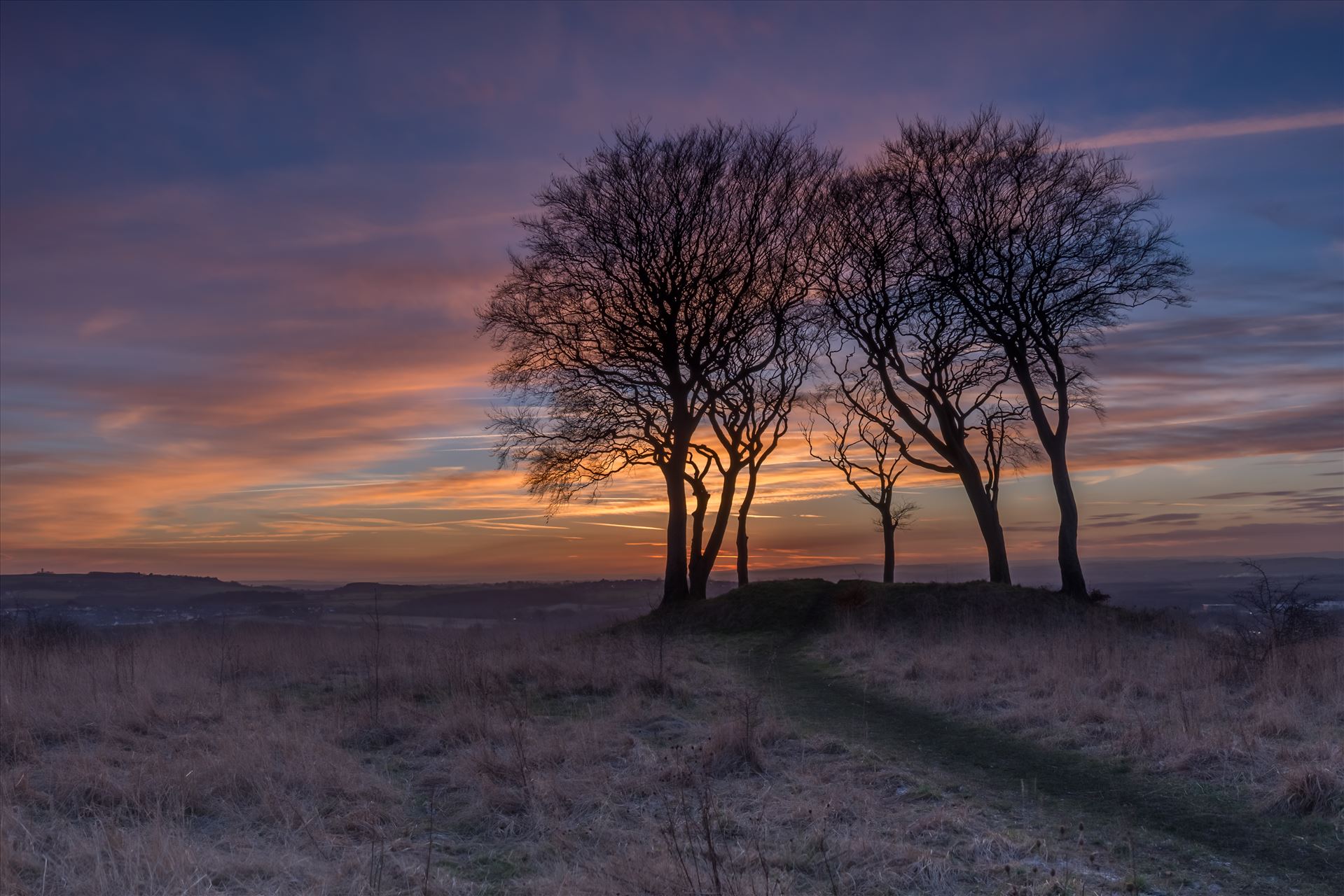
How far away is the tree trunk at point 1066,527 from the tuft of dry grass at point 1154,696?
6264 millimetres

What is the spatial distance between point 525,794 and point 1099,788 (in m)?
5.20

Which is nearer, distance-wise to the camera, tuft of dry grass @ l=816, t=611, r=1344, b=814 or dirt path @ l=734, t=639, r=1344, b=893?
dirt path @ l=734, t=639, r=1344, b=893

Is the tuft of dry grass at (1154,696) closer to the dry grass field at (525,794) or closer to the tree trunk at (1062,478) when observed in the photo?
the dry grass field at (525,794)

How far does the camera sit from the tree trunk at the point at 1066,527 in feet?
87.1

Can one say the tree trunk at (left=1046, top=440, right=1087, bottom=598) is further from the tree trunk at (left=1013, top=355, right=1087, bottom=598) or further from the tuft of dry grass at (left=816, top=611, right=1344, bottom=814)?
the tuft of dry grass at (left=816, top=611, right=1344, bottom=814)

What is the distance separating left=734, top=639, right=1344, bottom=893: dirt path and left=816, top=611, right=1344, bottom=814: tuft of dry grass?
0.33 m

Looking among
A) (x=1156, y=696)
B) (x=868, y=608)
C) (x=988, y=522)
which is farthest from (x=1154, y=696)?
(x=988, y=522)

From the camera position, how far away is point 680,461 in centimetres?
2941

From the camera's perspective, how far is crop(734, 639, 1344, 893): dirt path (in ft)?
22.0

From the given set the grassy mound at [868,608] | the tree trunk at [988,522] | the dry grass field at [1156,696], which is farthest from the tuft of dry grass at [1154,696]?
the tree trunk at [988,522]

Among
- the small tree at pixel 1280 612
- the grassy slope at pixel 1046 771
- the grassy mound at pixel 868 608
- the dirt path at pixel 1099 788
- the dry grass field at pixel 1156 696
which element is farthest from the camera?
the grassy mound at pixel 868 608

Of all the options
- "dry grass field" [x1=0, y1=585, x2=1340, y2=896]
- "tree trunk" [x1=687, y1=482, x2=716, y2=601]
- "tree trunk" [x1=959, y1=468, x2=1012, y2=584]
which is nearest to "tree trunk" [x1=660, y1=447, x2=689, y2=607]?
"tree trunk" [x1=687, y1=482, x2=716, y2=601]

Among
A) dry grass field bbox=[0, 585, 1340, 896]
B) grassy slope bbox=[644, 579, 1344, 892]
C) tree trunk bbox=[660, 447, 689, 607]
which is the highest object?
tree trunk bbox=[660, 447, 689, 607]

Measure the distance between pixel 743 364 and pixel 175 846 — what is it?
2590cm
